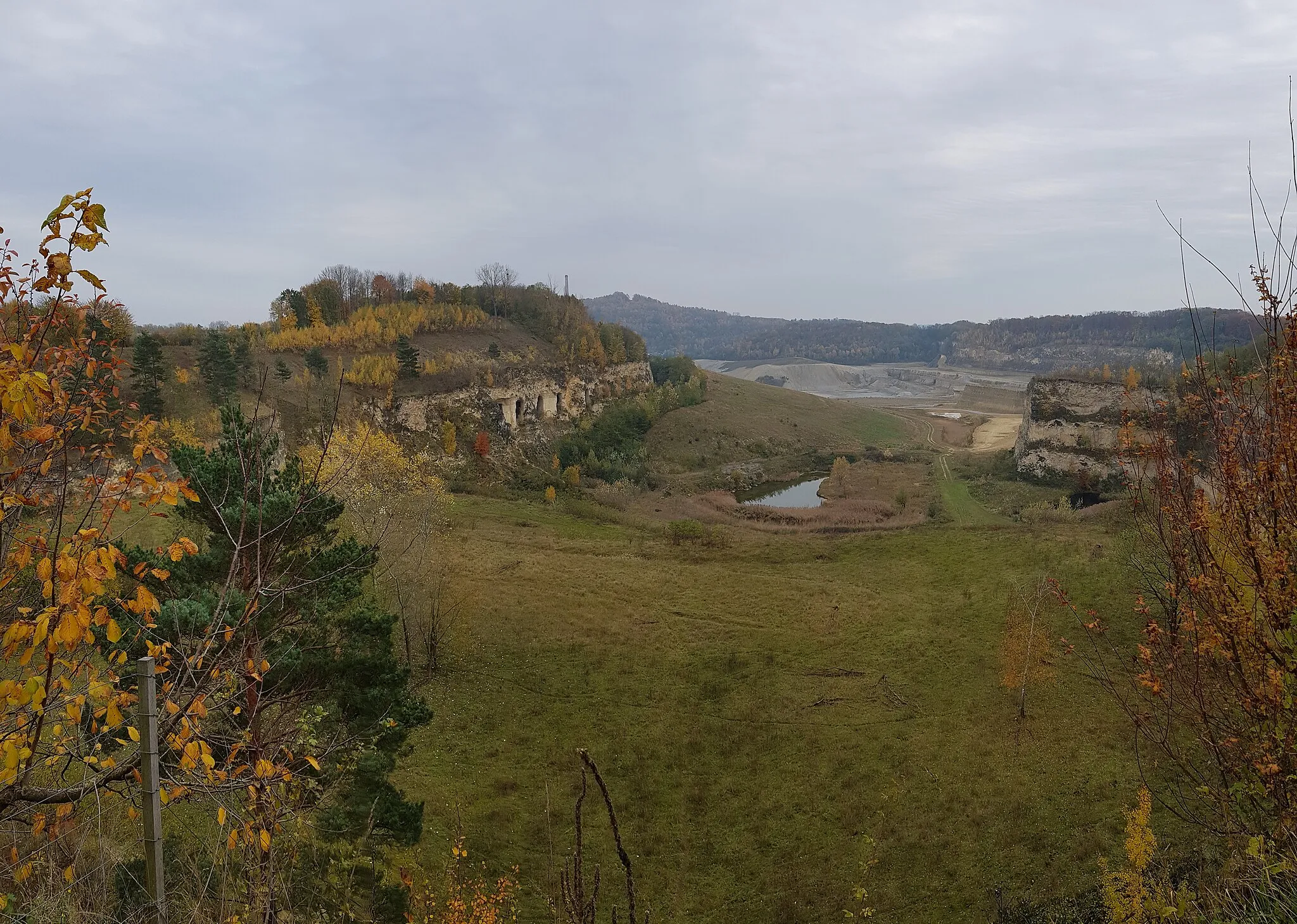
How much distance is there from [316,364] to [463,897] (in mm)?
53800

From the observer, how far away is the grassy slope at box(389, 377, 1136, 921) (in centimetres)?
1861

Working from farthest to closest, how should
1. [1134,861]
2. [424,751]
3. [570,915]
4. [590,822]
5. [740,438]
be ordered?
[740,438] < [424,751] < [590,822] < [1134,861] < [570,915]

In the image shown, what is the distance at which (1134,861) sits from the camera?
46.1 ft

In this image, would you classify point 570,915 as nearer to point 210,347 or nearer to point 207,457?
point 207,457

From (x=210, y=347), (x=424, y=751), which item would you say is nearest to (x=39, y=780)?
(x=424, y=751)

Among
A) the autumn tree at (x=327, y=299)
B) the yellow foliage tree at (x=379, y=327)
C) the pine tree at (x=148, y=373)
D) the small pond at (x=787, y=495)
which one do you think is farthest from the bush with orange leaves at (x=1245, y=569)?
the autumn tree at (x=327, y=299)

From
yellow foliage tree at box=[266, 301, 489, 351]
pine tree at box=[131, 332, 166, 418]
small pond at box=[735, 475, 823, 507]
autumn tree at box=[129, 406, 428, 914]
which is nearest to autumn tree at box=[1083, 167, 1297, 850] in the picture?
autumn tree at box=[129, 406, 428, 914]

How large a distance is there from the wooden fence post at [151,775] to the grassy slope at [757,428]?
75458 mm

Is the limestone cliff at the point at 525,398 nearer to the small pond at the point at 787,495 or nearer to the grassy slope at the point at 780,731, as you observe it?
the small pond at the point at 787,495

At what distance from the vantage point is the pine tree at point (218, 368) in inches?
1949

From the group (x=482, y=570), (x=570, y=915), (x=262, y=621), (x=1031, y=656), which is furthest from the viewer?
(x=482, y=570)

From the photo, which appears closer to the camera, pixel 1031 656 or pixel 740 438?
pixel 1031 656

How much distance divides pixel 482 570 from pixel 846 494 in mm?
43694

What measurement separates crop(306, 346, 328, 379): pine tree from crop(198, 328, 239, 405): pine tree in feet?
30.3
